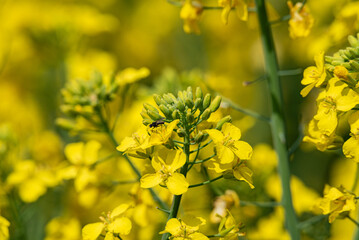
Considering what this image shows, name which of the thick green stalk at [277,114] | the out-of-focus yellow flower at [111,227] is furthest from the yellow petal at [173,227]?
the thick green stalk at [277,114]

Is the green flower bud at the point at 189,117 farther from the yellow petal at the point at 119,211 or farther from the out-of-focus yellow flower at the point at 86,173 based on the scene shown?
the out-of-focus yellow flower at the point at 86,173

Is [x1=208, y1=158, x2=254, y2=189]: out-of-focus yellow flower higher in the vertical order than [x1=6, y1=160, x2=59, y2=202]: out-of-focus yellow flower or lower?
higher

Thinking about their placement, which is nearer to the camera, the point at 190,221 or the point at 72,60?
the point at 190,221

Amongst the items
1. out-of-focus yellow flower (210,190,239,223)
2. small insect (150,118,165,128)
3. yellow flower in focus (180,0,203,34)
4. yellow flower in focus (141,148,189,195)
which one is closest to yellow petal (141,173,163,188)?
yellow flower in focus (141,148,189,195)

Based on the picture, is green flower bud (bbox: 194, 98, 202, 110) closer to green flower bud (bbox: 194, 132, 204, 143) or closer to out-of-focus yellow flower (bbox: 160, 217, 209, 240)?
green flower bud (bbox: 194, 132, 204, 143)

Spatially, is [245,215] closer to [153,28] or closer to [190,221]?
[190,221]

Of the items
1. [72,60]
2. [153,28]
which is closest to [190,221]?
[72,60]

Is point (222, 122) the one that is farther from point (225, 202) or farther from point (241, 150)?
point (225, 202)
